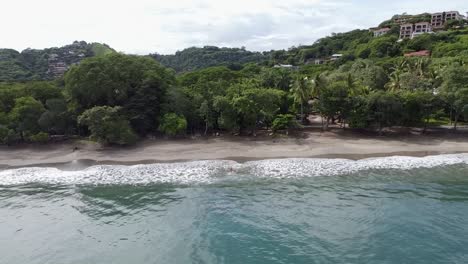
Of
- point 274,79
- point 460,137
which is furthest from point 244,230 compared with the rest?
point 274,79

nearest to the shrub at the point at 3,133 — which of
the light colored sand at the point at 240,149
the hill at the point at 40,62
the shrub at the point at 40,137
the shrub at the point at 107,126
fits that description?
the light colored sand at the point at 240,149

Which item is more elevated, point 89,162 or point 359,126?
point 359,126

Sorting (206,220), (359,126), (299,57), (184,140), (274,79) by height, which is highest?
(299,57)

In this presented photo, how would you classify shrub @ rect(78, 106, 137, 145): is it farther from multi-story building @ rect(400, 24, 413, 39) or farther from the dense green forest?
multi-story building @ rect(400, 24, 413, 39)

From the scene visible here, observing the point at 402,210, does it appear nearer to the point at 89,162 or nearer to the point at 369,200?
the point at 369,200

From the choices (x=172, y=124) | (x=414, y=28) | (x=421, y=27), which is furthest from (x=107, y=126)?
(x=421, y=27)

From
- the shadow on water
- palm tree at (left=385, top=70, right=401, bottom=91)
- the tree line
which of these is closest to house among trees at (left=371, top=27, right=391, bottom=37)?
palm tree at (left=385, top=70, right=401, bottom=91)

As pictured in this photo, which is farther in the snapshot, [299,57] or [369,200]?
[299,57]
